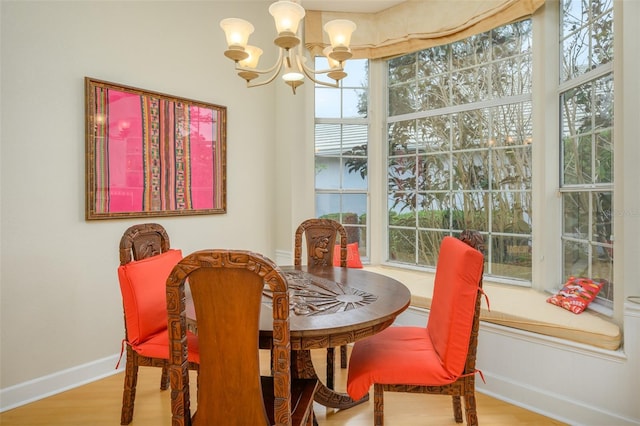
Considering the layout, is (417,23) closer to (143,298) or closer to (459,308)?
(459,308)

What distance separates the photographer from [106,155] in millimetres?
2469

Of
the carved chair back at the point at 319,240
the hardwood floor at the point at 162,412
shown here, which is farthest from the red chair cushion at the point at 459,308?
the carved chair back at the point at 319,240

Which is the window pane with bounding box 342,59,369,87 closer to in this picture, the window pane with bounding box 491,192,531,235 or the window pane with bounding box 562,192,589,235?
the window pane with bounding box 491,192,531,235

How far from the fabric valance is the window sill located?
1937 millimetres

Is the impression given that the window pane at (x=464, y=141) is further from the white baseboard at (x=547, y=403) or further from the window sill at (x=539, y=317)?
the white baseboard at (x=547, y=403)

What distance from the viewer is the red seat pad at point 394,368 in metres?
1.57

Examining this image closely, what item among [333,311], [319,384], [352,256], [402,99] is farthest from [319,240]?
[402,99]

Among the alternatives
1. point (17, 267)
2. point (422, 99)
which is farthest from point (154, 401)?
point (422, 99)

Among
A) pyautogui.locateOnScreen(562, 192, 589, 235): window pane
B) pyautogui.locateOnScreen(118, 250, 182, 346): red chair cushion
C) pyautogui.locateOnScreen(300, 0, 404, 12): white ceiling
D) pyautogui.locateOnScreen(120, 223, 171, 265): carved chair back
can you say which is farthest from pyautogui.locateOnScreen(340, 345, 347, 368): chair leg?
pyautogui.locateOnScreen(300, 0, 404, 12): white ceiling

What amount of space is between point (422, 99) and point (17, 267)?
3.22m

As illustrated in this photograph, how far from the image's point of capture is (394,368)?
1591mm

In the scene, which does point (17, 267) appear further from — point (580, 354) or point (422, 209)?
point (580, 354)

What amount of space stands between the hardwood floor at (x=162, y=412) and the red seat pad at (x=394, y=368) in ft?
1.68

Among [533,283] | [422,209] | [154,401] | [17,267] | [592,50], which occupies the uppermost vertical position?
[592,50]
